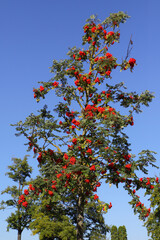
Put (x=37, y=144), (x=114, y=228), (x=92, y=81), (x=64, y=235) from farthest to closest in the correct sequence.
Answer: (x=114, y=228) < (x=64, y=235) < (x=92, y=81) < (x=37, y=144)

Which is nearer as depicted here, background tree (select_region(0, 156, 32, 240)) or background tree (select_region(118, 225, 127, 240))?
background tree (select_region(0, 156, 32, 240))

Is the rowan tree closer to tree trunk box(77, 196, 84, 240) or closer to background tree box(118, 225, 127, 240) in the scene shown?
tree trunk box(77, 196, 84, 240)

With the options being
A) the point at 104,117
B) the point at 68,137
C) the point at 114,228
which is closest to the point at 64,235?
the point at 68,137

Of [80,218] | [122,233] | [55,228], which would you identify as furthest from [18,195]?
[122,233]

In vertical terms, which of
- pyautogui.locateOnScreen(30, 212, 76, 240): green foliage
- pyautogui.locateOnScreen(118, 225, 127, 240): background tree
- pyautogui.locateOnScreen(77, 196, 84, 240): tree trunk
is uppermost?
pyautogui.locateOnScreen(118, 225, 127, 240): background tree

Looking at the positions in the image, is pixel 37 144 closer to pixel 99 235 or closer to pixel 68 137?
pixel 68 137

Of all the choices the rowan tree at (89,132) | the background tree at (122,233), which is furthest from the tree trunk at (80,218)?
the background tree at (122,233)

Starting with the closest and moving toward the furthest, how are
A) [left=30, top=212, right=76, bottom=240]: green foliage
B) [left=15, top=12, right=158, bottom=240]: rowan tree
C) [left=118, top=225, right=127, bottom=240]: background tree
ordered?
1. [left=15, top=12, right=158, bottom=240]: rowan tree
2. [left=30, top=212, right=76, bottom=240]: green foliage
3. [left=118, top=225, right=127, bottom=240]: background tree

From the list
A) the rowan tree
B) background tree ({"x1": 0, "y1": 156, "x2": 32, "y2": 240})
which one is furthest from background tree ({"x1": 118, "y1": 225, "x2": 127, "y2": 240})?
the rowan tree

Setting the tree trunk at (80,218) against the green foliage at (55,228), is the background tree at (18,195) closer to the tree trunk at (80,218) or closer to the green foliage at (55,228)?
the green foliage at (55,228)

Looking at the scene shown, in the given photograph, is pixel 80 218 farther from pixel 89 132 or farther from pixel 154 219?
pixel 154 219

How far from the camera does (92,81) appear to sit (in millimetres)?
15469

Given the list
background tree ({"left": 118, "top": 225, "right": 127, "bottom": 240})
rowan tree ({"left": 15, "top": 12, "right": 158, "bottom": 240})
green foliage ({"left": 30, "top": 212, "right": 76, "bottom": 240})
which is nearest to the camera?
rowan tree ({"left": 15, "top": 12, "right": 158, "bottom": 240})

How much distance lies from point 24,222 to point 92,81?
2686 cm
